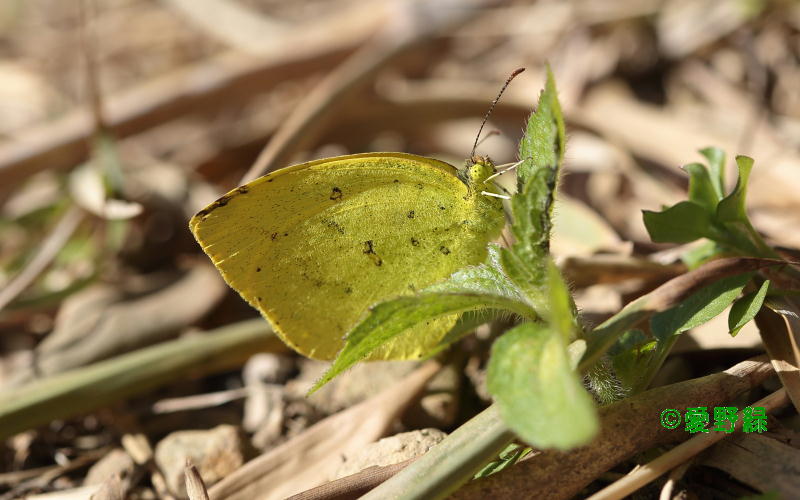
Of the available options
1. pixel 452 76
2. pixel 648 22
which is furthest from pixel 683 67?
pixel 452 76

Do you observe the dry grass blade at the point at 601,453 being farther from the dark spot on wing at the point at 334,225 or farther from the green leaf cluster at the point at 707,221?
the dark spot on wing at the point at 334,225

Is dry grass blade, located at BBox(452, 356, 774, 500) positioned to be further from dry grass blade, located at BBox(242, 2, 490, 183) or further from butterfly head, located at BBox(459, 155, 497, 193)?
dry grass blade, located at BBox(242, 2, 490, 183)

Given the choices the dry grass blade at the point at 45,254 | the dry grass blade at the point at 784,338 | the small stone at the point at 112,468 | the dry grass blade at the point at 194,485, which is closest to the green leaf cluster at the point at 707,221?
the dry grass blade at the point at 784,338

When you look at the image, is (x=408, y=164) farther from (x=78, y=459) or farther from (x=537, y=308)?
(x=78, y=459)

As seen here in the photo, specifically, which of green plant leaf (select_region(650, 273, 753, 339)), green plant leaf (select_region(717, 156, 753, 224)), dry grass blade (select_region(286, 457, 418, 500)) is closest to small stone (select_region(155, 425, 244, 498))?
dry grass blade (select_region(286, 457, 418, 500))

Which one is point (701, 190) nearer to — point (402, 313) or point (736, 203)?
point (736, 203)

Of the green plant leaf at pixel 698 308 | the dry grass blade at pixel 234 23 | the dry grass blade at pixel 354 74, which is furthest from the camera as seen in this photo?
the dry grass blade at pixel 234 23
